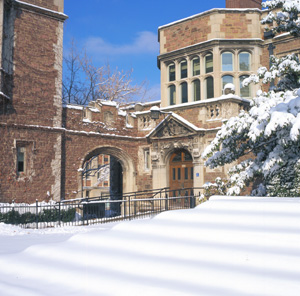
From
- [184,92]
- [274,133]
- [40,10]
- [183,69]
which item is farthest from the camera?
[183,69]

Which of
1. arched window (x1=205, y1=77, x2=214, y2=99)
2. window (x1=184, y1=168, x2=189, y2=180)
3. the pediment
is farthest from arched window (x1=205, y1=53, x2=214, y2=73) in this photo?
window (x1=184, y1=168, x2=189, y2=180)

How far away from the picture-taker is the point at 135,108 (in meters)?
18.3

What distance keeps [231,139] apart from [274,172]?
1435 millimetres

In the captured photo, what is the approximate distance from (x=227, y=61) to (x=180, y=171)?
202 inches

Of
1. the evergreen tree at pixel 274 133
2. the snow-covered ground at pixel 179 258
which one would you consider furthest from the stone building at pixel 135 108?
the snow-covered ground at pixel 179 258

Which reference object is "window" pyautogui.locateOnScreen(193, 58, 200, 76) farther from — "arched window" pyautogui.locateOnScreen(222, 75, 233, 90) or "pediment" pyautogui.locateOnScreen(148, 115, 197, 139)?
"pediment" pyautogui.locateOnScreen(148, 115, 197, 139)

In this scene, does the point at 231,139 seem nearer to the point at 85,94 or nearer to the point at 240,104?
the point at 240,104

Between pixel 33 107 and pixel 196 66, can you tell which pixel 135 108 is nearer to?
pixel 196 66

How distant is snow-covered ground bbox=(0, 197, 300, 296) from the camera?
9.91ft

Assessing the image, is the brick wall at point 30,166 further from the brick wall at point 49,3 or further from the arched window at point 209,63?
the arched window at point 209,63

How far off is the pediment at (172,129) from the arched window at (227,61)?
2.94m

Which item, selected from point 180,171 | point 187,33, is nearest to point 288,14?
point 187,33

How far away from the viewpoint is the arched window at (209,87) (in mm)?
16016

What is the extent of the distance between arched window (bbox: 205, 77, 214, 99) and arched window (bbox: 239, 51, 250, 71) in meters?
1.38
